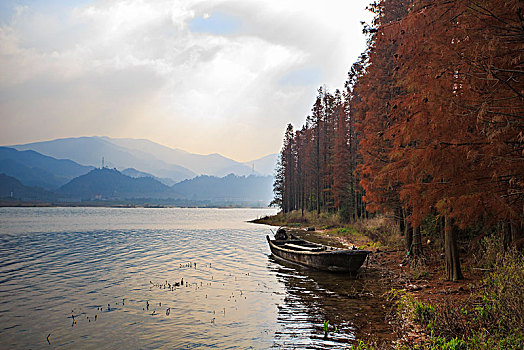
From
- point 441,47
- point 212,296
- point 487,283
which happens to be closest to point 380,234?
point 212,296

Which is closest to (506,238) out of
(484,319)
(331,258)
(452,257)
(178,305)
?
(452,257)

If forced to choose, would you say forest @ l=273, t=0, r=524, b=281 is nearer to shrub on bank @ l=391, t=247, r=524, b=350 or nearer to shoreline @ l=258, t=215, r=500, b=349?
shoreline @ l=258, t=215, r=500, b=349

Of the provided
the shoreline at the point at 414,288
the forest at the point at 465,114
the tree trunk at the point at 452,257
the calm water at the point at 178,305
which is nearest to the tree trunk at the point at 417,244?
the shoreline at the point at 414,288

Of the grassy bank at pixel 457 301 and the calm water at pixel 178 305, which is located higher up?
the grassy bank at pixel 457 301

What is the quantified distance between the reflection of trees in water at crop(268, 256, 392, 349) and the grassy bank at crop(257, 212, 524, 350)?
24.8 inches

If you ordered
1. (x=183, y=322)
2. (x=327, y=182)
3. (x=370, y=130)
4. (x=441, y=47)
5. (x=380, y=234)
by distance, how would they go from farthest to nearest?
1. (x=327, y=182)
2. (x=380, y=234)
3. (x=370, y=130)
4. (x=183, y=322)
5. (x=441, y=47)

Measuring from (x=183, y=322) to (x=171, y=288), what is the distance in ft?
16.4

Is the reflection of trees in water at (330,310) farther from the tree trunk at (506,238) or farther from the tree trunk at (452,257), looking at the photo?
the tree trunk at (506,238)

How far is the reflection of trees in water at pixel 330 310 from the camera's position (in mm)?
9070

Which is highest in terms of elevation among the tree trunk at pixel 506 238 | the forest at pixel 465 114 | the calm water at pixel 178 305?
the forest at pixel 465 114

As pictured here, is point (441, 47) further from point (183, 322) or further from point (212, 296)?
point (212, 296)

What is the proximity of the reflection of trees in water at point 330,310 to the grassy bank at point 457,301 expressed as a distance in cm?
63

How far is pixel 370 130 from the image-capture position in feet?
62.0

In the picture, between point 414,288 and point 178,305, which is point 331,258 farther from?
point 178,305
